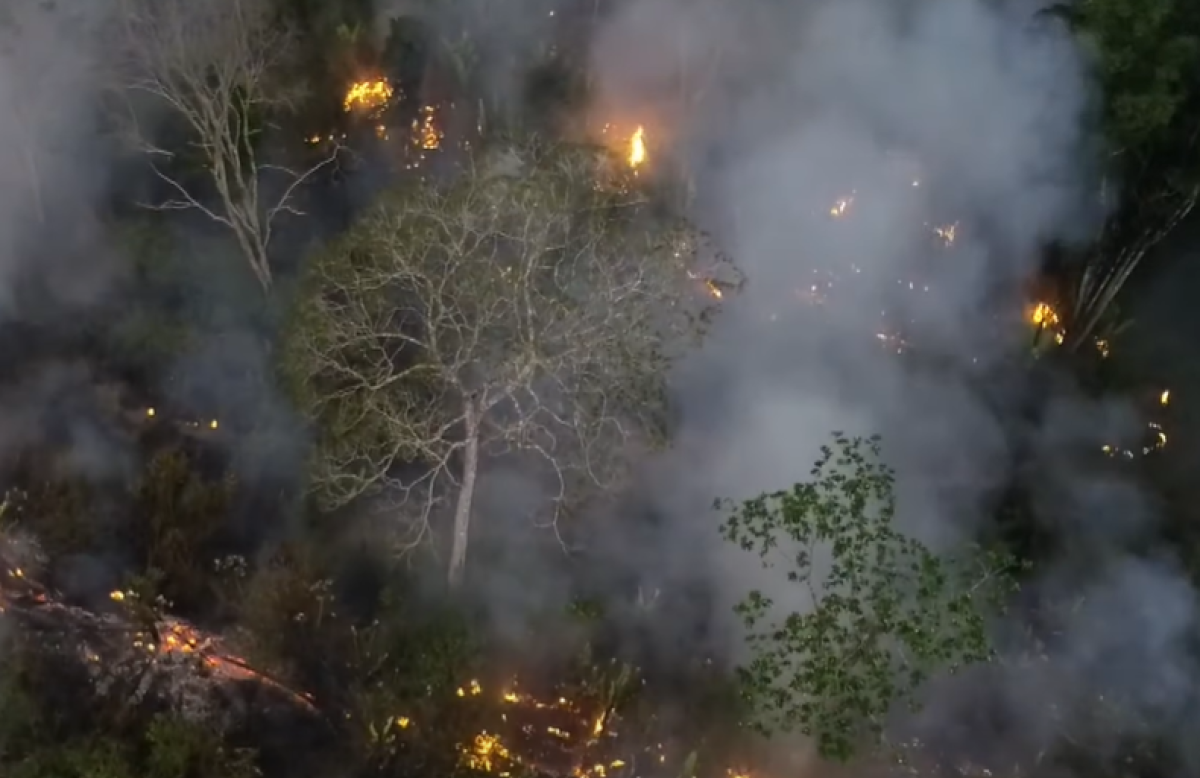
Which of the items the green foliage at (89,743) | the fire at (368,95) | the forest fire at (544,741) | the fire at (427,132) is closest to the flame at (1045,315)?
the forest fire at (544,741)

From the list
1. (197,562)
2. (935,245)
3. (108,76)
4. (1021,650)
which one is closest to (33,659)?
(197,562)

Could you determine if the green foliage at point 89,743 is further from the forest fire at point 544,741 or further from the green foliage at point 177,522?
the forest fire at point 544,741

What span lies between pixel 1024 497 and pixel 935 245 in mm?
4052

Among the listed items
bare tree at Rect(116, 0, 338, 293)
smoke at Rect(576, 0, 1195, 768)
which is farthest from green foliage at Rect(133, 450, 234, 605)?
smoke at Rect(576, 0, 1195, 768)

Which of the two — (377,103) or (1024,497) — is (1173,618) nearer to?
(1024,497)

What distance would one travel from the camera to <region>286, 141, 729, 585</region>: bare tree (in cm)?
1070

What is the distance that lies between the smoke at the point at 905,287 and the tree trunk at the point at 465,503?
91.0 inches

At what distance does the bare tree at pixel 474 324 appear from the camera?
35.1 feet

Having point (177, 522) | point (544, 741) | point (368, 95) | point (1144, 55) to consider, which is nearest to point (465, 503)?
point (544, 741)

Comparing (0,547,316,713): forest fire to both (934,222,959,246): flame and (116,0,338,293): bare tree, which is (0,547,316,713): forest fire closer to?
(116,0,338,293): bare tree

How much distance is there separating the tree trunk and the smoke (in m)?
2.31

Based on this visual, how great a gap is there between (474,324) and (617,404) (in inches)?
75.9

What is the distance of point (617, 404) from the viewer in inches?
472

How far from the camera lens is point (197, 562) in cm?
1269
